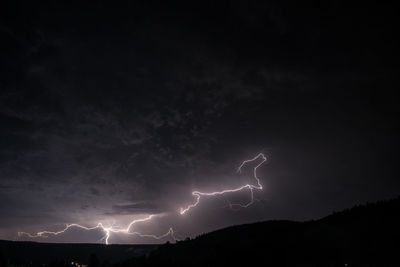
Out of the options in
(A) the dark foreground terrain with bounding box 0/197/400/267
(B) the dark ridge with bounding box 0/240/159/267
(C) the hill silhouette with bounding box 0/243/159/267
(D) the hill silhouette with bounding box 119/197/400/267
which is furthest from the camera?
(B) the dark ridge with bounding box 0/240/159/267

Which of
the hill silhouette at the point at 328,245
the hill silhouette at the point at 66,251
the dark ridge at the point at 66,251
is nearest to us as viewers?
the hill silhouette at the point at 328,245

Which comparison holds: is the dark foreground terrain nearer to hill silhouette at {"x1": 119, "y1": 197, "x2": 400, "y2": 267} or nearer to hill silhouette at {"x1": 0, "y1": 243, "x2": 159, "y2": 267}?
hill silhouette at {"x1": 119, "y1": 197, "x2": 400, "y2": 267}

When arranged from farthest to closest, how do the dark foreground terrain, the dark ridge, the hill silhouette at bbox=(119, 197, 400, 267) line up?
the dark ridge < the dark foreground terrain < the hill silhouette at bbox=(119, 197, 400, 267)

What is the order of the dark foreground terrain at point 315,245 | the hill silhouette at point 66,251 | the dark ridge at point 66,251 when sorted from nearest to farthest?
1. the dark foreground terrain at point 315,245
2. the hill silhouette at point 66,251
3. the dark ridge at point 66,251

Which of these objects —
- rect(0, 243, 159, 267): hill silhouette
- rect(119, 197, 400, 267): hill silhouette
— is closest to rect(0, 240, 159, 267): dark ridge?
rect(0, 243, 159, 267): hill silhouette

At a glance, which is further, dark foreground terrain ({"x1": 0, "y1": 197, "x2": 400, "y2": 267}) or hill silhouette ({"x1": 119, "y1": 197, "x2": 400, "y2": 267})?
dark foreground terrain ({"x1": 0, "y1": 197, "x2": 400, "y2": 267})

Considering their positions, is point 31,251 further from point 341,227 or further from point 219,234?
point 341,227

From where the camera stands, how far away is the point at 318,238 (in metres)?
27.6

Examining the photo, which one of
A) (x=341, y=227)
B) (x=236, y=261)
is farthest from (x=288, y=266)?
(x=341, y=227)

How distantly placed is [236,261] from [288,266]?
711cm

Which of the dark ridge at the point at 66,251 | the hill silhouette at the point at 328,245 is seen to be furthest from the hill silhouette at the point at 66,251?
the hill silhouette at the point at 328,245

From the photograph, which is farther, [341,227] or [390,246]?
[341,227]

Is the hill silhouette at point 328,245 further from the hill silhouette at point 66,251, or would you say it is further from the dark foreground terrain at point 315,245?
the hill silhouette at point 66,251

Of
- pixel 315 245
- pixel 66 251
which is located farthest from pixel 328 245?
pixel 66 251
